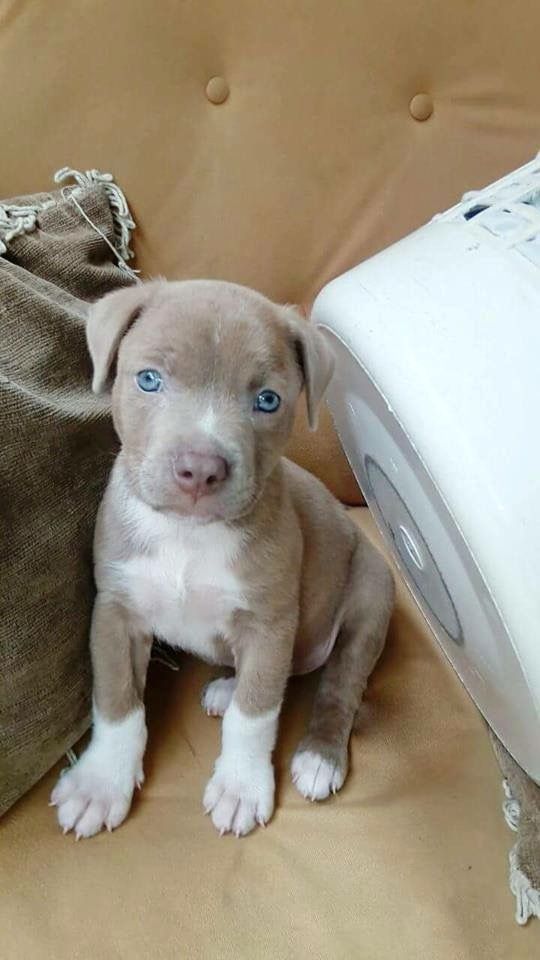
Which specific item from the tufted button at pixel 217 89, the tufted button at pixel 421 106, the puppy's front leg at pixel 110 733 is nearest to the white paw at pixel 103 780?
the puppy's front leg at pixel 110 733

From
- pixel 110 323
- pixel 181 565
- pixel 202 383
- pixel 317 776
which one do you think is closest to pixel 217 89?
pixel 110 323

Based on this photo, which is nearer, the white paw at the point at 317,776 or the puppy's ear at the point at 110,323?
the puppy's ear at the point at 110,323

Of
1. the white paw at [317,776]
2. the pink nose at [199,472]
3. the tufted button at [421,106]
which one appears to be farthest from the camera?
the tufted button at [421,106]

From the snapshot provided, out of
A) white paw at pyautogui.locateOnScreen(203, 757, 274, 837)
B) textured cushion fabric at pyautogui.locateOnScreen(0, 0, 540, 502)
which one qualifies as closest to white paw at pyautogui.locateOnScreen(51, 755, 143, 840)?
white paw at pyautogui.locateOnScreen(203, 757, 274, 837)

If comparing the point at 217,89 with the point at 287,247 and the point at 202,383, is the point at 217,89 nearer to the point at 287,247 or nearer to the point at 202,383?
the point at 287,247

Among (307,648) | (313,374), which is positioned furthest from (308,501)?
(313,374)

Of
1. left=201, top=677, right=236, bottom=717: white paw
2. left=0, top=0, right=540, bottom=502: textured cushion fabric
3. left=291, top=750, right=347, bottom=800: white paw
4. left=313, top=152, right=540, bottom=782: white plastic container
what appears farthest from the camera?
left=0, top=0, right=540, bottom=502: textured cushion fabric

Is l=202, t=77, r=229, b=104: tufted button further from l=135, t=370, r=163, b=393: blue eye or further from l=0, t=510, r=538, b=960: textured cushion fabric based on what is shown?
l=0, t=510, r=538, b=960: textured cushion fabric

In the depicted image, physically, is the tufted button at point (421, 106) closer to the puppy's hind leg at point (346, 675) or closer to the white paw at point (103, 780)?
the puppy's hind leg at point (346, 675)

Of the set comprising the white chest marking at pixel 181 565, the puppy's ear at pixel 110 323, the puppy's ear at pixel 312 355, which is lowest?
the white chest marking at pixel 181 565
